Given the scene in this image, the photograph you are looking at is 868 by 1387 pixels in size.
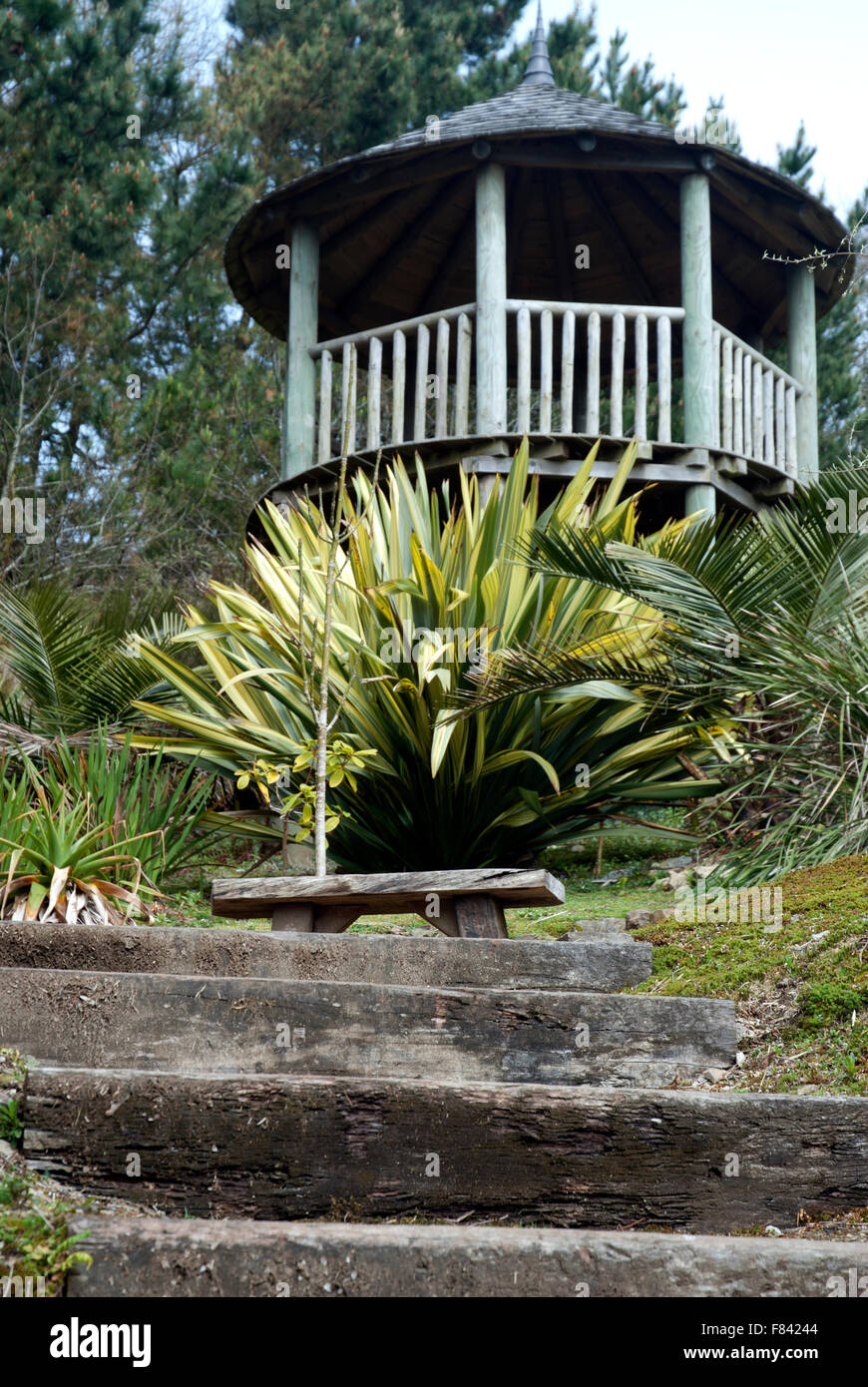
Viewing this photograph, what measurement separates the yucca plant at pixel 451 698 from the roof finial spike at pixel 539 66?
5601 mm

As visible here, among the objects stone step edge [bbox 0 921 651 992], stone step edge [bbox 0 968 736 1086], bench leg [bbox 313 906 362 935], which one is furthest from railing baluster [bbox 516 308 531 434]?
stone step edge [bbox 0 968 736 1086]

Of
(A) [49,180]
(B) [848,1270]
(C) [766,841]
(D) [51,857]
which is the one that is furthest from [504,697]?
(A) [49,180]

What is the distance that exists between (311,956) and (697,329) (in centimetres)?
627

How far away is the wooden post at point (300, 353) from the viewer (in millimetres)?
8562

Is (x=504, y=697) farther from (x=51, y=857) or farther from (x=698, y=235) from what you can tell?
(x=698, y=235)

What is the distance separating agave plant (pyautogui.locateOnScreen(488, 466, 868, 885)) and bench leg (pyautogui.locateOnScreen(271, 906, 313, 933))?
5.66 ft

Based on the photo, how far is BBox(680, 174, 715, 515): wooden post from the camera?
7.72m

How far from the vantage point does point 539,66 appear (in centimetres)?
1048

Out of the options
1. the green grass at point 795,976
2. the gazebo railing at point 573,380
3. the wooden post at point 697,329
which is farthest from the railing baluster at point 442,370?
the green grass at point 795,976

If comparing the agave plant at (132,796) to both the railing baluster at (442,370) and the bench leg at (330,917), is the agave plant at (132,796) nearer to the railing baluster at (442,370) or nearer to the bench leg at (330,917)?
the bench leg at (330,917)

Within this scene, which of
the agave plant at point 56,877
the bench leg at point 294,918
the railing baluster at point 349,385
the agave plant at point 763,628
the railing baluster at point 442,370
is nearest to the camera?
the bench leg at point 294,918

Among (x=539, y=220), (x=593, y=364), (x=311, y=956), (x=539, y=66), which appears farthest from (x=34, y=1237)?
(x=539, y=66)

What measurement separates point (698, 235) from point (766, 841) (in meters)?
4.99
